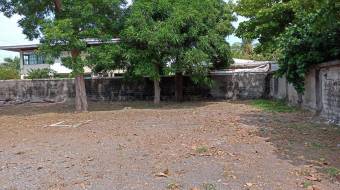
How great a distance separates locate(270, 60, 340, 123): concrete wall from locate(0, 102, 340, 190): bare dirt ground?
0.69m

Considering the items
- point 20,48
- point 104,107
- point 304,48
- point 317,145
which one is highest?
point 20,48

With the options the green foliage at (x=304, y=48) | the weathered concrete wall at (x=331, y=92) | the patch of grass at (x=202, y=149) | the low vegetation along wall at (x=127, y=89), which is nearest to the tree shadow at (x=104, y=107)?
the low vegetation along wall at (x=127, y=89)

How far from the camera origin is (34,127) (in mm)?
10938

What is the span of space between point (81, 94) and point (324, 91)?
29.4 feet

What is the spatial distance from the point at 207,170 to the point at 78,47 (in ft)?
31.1

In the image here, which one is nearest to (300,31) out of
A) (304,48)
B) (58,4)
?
(304,48)

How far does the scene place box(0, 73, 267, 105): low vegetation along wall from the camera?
19.8m

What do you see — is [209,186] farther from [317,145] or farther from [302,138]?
[302,138]

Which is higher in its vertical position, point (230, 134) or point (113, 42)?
point (113, 42)

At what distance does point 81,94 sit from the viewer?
50.6 feet

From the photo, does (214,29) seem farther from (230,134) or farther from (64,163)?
(64,163)

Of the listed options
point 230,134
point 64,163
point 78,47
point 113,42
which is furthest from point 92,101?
point 64,163

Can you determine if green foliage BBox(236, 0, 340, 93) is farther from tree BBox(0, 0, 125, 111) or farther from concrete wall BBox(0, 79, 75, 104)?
concrete wall BBox(0, 79, 75, 104)

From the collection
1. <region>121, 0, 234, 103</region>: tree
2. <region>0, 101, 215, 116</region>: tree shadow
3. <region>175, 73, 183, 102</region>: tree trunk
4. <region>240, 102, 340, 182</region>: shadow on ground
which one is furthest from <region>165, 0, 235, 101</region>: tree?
<region>240, 102, 340, 182</region>: shadow on ground
